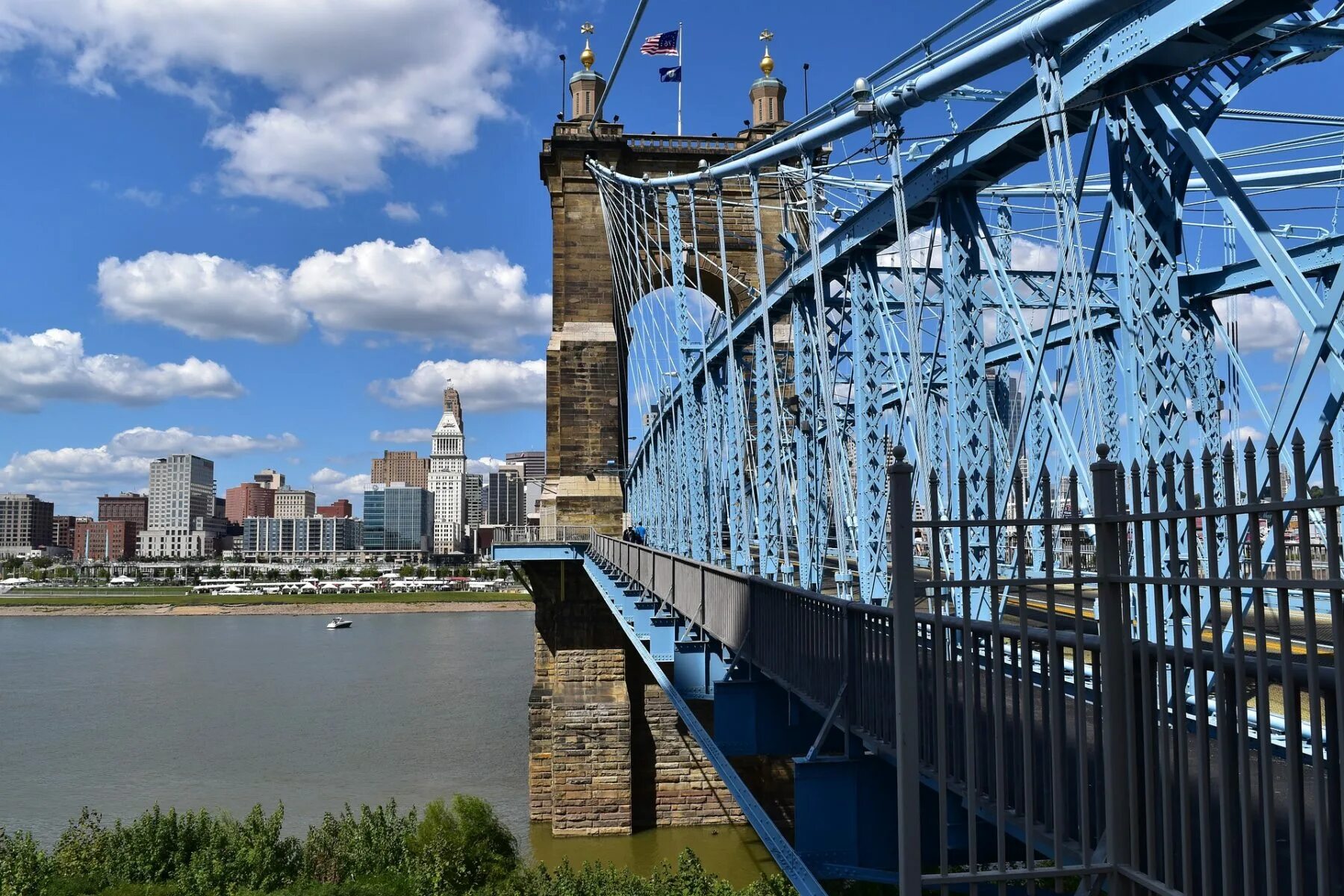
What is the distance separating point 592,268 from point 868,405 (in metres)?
19.3

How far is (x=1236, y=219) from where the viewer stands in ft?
17.0

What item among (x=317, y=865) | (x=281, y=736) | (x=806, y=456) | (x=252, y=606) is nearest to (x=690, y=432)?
(x=806, y=456)

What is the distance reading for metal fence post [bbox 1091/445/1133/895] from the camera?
3.42m

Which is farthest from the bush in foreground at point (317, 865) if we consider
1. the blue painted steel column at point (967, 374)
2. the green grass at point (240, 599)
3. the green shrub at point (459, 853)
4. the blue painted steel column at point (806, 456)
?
the green grass at point (240, 599)

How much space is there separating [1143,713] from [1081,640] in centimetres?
27

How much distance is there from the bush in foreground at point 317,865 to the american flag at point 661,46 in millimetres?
14906

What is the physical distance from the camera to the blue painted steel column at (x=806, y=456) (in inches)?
412

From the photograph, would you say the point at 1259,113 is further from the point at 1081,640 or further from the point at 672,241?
the point at 1081,640

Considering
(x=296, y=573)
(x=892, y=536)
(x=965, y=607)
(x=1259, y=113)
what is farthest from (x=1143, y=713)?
(x=296, y=573)

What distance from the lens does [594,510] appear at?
27.2m

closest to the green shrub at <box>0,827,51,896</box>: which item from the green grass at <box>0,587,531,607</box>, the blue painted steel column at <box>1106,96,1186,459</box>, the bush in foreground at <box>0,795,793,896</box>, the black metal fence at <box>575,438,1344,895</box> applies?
the bush in foreground at <box>0,795,793,896</box>

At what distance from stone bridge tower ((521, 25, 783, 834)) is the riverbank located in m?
66.3

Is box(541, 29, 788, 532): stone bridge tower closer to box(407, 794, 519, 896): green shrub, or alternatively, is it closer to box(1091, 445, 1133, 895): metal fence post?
box(407, 794, 519, 896): green shrub

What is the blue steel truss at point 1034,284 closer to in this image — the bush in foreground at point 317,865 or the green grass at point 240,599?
the bush in foreground at point 317,865
